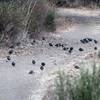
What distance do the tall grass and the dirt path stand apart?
3.46 feet

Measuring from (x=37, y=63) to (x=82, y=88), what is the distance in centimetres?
383

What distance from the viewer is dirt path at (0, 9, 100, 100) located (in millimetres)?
7121

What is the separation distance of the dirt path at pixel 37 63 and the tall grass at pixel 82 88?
1.06m

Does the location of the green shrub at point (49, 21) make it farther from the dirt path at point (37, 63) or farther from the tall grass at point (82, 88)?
the tall grass at point (82, 88)

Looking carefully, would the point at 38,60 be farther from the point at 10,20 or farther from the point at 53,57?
the point at 10,20

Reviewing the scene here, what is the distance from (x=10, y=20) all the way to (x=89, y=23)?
6.32 meters

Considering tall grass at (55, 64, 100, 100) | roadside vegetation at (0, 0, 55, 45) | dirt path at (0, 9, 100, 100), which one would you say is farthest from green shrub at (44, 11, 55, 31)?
tall grass at (55, 64, 100, 100)

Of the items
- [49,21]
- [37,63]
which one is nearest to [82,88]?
[37,63]

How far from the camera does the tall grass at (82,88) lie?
541cm

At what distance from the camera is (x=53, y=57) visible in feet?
32.8

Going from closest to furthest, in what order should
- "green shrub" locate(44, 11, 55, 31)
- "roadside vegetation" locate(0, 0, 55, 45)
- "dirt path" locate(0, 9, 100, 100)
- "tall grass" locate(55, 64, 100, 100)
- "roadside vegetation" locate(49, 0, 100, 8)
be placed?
"tall grass" locate(55, 64, 100, 100) < "dirt path" locate(0, 9, 100, 100) < "roadside vegetation" locate(0, 0, 55, 45) < "green shrub" locate(44, 11, 55, 31) < "roadside vegetation" locate(49, 0, 100, 8)

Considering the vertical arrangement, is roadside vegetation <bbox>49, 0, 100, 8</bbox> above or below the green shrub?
below

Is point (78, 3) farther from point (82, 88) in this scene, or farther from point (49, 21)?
point (82, 88)

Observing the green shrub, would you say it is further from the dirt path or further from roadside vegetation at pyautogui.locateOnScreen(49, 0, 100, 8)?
roadside vegetation at pyautogui.locateOnScreen(49, 0, 100, 8)
